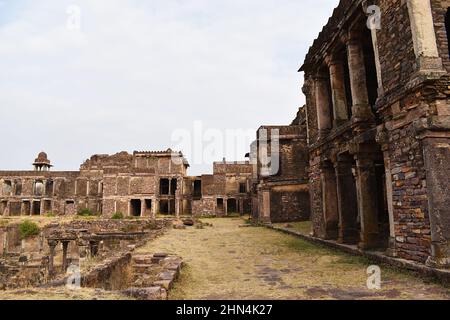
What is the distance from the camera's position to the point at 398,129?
7.45 meters

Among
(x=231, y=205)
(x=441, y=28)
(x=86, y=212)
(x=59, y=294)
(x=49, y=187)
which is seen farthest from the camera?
(x=49, y=187)

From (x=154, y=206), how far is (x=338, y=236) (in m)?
31.7

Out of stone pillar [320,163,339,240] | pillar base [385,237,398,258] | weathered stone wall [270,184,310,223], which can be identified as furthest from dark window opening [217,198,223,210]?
pillar base [385,237,398,258]

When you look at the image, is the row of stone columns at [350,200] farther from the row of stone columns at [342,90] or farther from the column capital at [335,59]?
the column capital at [335,59]

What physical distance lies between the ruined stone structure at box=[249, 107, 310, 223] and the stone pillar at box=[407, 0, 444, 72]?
1632cm

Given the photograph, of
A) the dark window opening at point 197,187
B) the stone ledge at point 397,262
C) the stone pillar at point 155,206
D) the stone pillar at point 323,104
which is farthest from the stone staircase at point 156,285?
the dark window opening at point 197,187

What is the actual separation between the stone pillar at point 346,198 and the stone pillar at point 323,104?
2112mm

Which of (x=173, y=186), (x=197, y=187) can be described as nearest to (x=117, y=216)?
(x=173, y=186)

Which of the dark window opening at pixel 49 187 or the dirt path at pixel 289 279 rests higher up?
the dark window opening at pixel 49 187

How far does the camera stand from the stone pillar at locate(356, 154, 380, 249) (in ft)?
29.8

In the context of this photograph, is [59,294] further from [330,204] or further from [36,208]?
[36,208]

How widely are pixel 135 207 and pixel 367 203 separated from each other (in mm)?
36248

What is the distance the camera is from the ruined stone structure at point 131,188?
131 feet

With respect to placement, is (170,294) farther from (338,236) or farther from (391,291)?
(338,236)
